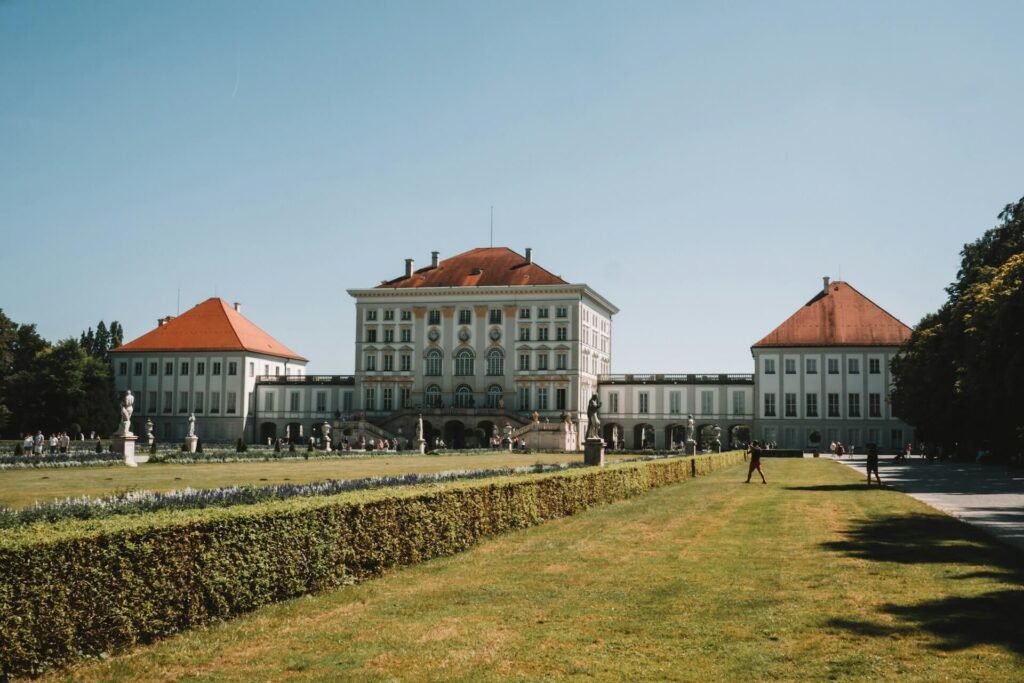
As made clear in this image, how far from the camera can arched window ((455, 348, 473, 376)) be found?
274 feet

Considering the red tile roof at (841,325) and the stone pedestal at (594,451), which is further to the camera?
the red tile roof at (841,325)

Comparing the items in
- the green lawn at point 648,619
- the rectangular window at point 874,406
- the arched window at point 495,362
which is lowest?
the green lawn at point 648,619

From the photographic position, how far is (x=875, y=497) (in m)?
24.9

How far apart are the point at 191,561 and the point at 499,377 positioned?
73470 millimetres

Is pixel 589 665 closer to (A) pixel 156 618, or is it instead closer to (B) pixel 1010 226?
(A) pixel 156 618

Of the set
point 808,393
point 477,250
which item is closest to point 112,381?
point 477,250

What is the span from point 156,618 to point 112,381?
273 ft

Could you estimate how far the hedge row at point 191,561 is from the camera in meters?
7.48

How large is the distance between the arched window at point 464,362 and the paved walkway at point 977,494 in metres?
47.3

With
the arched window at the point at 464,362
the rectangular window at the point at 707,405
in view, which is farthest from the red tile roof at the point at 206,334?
the rectangular window at the point at 707,405

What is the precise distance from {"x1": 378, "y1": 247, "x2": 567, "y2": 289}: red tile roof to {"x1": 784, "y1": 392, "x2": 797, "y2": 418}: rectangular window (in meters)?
20.4

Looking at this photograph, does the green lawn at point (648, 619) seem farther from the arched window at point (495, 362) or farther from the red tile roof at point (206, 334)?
the red tile roof at point (206, 334)

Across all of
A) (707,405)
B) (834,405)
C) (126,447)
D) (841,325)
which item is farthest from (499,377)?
(126,447)

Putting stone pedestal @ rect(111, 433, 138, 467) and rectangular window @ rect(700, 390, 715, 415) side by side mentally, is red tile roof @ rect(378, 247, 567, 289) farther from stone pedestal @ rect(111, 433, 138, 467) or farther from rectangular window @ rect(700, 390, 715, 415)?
stone pedestal @ rect(111, 433, 138, 467)
